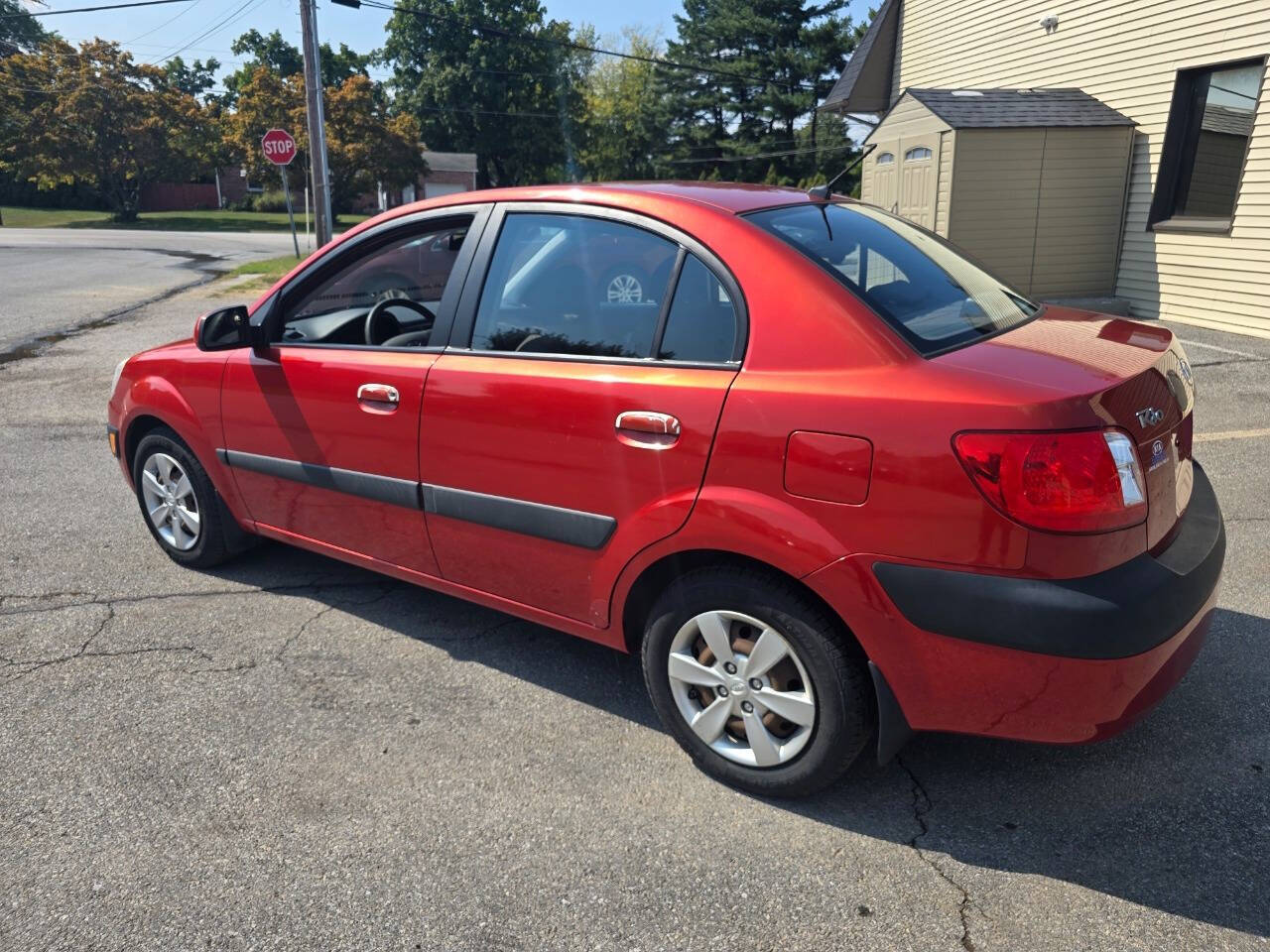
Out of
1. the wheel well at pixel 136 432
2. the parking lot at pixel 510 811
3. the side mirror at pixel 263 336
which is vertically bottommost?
the parking lot at pixel 510 811

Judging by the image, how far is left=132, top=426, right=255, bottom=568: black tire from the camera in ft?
14.1

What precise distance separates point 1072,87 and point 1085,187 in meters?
1.70

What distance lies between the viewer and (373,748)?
305cm

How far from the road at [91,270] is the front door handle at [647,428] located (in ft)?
33.5

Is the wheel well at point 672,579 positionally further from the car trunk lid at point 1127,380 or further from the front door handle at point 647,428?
the car trunk lid at point 1127,380

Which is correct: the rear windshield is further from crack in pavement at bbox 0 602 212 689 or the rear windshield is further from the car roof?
crack in pavement at bbox 0 602 212 689

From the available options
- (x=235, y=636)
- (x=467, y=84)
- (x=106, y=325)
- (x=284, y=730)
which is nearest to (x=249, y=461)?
(x=235, y=636)

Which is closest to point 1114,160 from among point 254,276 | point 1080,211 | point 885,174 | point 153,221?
point 1080,211

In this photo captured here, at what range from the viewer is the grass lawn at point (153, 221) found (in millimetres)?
42594

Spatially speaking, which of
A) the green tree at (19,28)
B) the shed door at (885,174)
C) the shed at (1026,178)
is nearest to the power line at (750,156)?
the shed door at (885,174)

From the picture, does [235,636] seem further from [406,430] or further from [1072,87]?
[1072,87]

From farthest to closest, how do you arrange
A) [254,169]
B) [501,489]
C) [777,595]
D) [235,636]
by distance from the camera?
[254,169] → [235,636] → [501,489] → [777,595]

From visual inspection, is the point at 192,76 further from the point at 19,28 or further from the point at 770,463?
the point at 770,463

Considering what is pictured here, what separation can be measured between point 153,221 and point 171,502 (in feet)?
159
